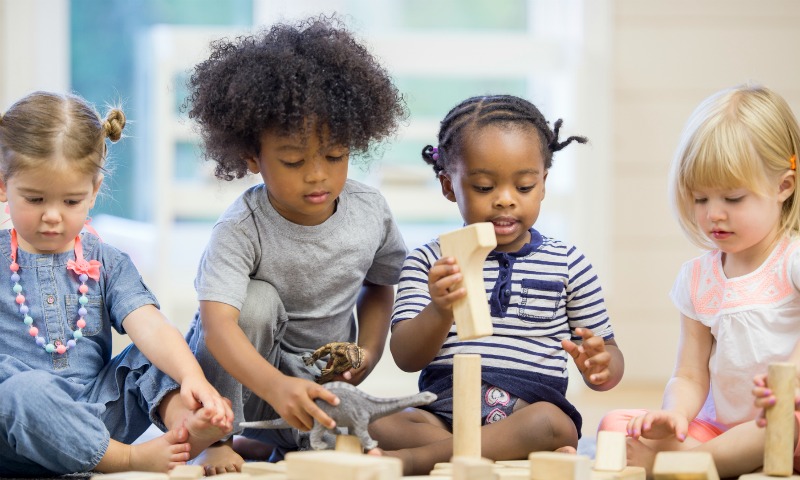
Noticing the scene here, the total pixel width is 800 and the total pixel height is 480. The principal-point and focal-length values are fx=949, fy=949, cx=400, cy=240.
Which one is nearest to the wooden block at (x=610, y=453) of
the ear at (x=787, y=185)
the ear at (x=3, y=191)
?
the ear at (x=787, y=185)

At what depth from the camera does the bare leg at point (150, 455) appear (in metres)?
1.29

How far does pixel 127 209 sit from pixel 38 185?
1756 mm

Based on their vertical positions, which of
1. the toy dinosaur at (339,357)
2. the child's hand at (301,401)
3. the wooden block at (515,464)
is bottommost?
the wooden block at (515,464)

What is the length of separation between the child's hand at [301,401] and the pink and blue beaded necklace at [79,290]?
367 mm

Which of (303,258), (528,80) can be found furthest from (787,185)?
(528,80)

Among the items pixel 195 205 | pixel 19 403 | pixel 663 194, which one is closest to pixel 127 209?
pixel 195 205

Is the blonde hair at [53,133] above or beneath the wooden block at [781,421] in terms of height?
above

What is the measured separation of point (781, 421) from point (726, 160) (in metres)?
0.38

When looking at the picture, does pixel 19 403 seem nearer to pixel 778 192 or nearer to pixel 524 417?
pixel 524 417

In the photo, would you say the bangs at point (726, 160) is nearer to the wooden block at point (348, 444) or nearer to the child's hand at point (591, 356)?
the child's hand at point (591, 356)

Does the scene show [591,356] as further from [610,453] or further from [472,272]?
Result: [472,272]

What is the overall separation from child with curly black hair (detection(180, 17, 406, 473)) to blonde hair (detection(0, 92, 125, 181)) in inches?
6.0

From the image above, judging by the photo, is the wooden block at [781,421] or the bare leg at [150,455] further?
the bare leg at [150,455]

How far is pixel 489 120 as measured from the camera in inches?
56.0
